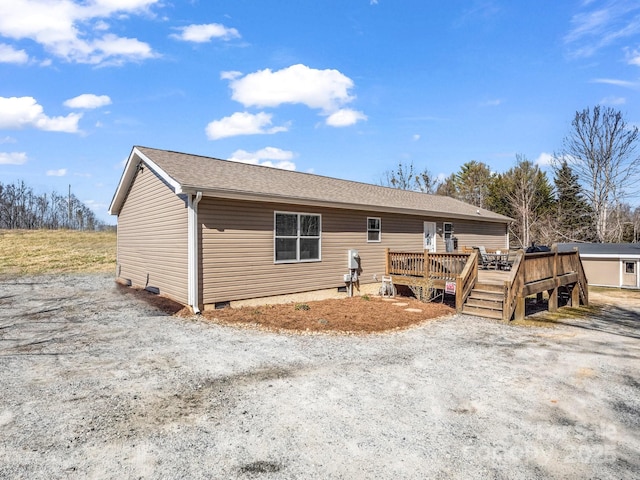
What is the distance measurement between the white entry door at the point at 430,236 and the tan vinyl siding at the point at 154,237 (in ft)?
31.6

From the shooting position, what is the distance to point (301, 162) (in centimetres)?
3831

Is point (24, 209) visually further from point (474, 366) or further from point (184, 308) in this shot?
point (474, 366)

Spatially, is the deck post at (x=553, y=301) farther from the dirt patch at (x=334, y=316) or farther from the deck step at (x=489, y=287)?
the dirt patch at (x=334, y=316)

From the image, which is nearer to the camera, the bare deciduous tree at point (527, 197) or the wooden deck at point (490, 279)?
the wooden deck at point (490, 279)

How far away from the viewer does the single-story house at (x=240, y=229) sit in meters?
8.50

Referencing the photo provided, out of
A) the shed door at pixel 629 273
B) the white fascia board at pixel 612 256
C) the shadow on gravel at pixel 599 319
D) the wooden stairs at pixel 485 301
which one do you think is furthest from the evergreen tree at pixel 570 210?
the wooden stairs at pixel 485 301

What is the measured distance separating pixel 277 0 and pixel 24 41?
7.69 m

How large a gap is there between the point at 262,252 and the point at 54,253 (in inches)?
812

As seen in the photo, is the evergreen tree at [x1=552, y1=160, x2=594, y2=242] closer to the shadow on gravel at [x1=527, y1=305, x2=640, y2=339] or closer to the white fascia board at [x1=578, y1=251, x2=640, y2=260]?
the white fascia board at [x1=578, y1=251, x2=640, y2=260]

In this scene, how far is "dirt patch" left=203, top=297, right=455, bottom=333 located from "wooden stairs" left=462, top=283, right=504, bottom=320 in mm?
504

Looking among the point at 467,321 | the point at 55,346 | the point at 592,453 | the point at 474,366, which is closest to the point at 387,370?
the point at 474,366

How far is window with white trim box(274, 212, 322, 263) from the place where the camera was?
987 cm

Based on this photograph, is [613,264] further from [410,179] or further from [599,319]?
[410,179]

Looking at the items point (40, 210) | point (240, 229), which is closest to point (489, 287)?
point (240, 229)
